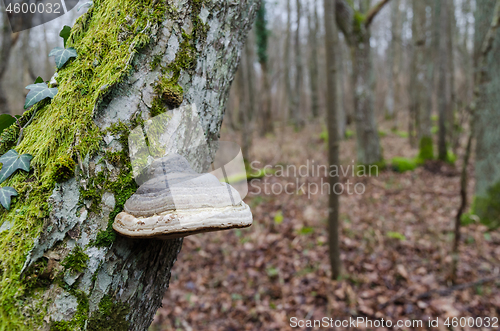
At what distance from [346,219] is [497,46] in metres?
4.15

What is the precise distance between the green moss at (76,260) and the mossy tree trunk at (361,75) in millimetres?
8972

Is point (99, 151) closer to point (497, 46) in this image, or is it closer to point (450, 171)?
point (497, 46)

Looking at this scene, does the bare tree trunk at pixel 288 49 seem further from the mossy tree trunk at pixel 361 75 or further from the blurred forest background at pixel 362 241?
the mossy tree trunk at pixel 361 75

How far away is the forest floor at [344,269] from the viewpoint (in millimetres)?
3699

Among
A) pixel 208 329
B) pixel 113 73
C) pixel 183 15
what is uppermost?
pixel 183 15

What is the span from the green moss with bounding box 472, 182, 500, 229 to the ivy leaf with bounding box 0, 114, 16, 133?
698cm

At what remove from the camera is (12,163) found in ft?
3.74

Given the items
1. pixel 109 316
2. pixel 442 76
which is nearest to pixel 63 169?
pixel 109 316

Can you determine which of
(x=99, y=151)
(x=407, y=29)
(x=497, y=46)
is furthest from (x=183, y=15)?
(x=407, y=29)

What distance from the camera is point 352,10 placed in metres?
8.31

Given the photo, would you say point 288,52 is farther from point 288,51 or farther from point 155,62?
point 155,62

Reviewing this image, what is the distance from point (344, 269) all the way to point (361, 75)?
6.52 m

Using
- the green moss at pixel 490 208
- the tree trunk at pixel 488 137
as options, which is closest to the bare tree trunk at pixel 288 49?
the tree trunk at pixel 488 137

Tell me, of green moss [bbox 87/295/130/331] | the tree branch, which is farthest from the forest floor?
the tree branch
